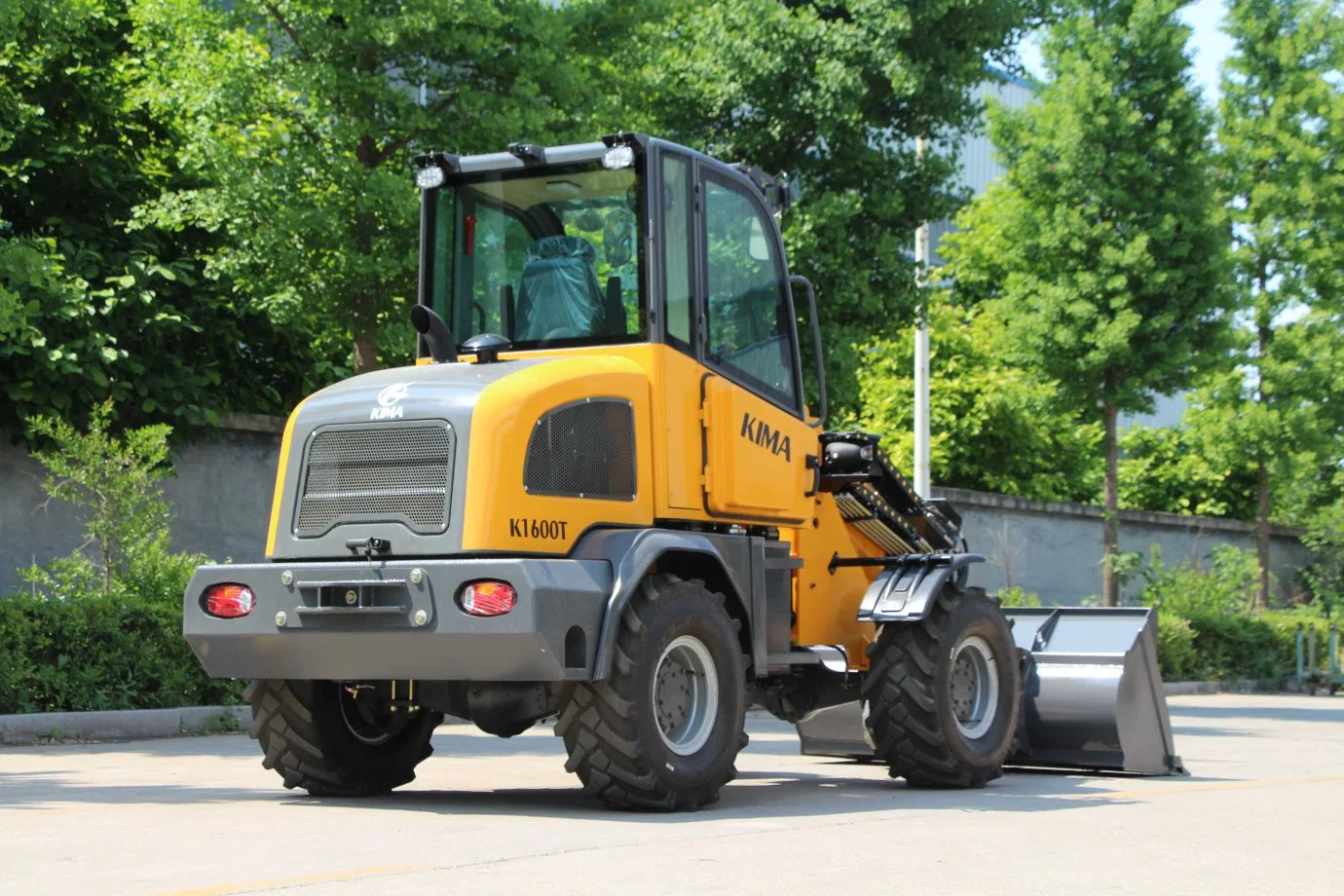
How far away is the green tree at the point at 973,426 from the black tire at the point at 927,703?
863 inches

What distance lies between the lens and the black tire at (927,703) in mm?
10539

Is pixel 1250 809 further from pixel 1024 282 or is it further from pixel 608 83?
pixel 1024 282

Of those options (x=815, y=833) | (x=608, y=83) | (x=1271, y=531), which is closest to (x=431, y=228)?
(x=815, y=833)

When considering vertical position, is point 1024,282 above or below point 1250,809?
above

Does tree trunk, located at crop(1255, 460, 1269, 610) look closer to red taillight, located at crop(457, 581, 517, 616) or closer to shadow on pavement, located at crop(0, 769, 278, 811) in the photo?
shadow on pavement, located at crop(0, 769, 278, 811)

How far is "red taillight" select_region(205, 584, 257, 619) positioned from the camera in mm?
9109

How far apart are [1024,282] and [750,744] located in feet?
43.3

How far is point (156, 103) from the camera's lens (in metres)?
16.3

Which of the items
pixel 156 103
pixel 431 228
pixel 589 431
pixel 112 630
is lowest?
pixel 112 630

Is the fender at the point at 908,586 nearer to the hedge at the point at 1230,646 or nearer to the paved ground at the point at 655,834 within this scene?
the paved ground at the point at 655,834

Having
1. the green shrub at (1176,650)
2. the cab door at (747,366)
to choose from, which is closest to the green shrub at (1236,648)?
the green shrub at (1176,650)

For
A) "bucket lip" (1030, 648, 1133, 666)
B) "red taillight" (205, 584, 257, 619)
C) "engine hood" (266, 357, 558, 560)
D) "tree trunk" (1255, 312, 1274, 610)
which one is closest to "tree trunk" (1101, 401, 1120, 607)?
"tree trunk" (1255, 312, 1274, 610)

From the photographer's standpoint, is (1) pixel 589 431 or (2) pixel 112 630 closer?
(1) pixel 589 431

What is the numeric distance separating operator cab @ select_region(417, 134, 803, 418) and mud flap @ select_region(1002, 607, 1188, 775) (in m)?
2.86
